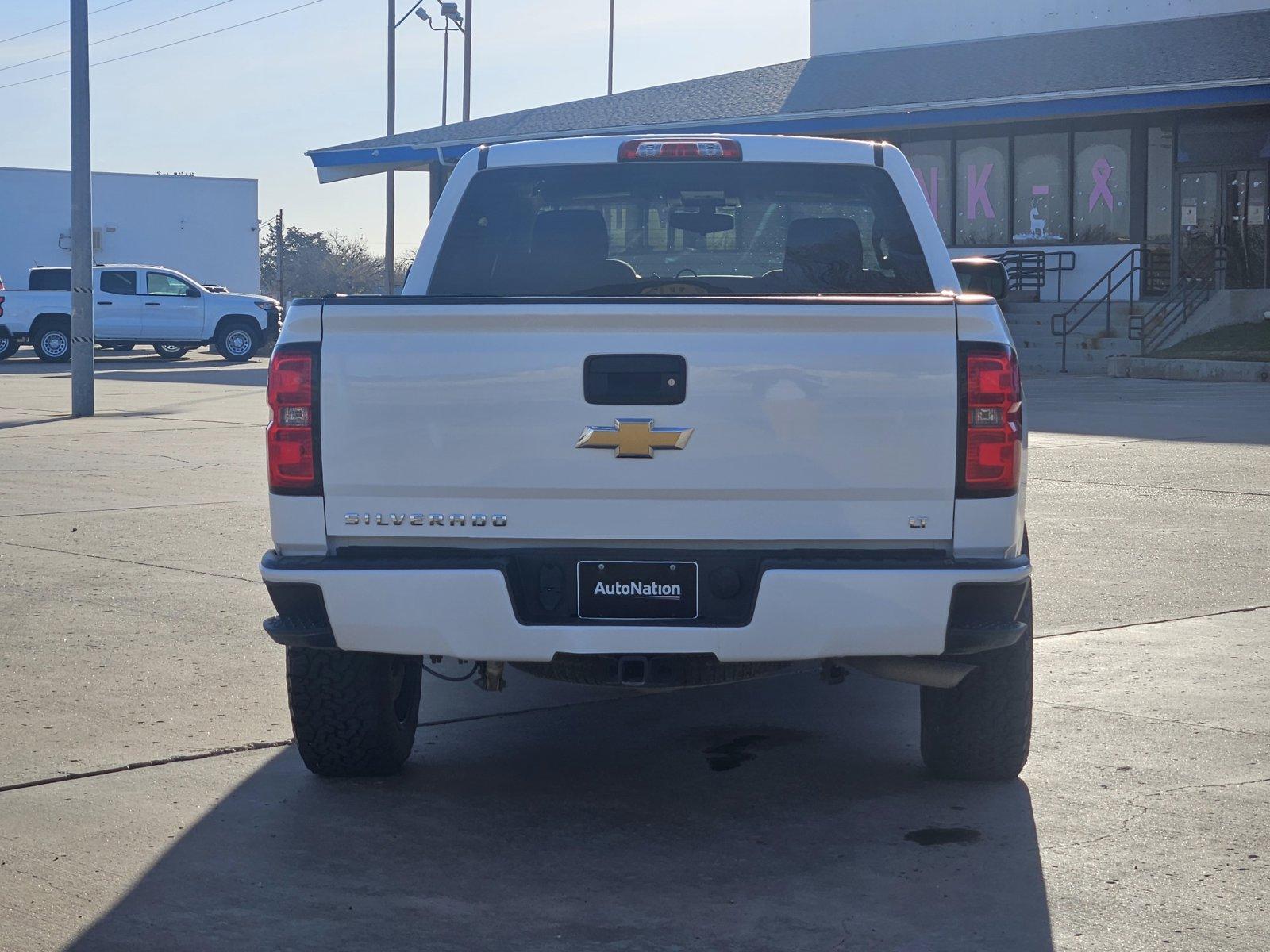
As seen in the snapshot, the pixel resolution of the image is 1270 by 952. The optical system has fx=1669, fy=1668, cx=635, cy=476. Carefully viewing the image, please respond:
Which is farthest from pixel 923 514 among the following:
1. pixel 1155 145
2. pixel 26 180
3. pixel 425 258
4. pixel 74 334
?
pixel 26 180

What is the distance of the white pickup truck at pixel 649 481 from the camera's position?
4277 millimetres

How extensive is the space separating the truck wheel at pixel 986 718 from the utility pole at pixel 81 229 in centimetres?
1735

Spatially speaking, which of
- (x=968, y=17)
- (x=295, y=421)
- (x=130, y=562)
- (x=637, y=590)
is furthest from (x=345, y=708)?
(x=968, y=17)

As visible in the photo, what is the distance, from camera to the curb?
2542cm

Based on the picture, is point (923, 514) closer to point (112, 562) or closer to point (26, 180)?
point (112, 562)

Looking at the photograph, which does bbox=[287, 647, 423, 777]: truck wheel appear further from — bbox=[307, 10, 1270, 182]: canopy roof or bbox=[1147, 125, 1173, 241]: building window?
bbox=[1147, 125, 1173, 241]: building window

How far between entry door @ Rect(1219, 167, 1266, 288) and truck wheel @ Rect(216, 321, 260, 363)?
20.4 meters

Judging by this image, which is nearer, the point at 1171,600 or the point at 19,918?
the point at 19,918

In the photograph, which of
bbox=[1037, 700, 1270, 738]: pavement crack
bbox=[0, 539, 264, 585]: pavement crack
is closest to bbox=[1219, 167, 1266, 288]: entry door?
bbox=[0, 539, 264, 585]: pavement crack

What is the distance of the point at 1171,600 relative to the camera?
797 centimetres

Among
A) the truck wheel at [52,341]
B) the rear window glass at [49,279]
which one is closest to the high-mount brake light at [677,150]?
the truck wheel at [52,341]

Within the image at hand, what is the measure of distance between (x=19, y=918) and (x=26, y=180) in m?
50.1

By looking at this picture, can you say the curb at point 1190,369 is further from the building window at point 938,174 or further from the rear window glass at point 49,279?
the rear window glass at point 49,279

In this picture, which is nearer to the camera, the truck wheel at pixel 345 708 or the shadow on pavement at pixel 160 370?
the truck wheel at pixel 345 708
